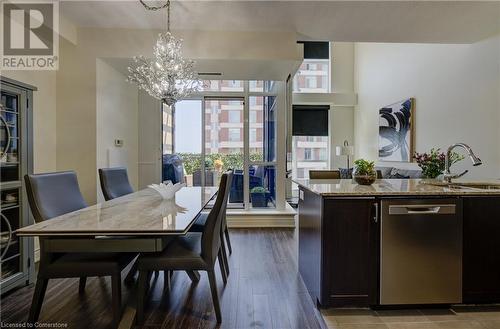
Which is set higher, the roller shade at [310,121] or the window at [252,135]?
the roller shade at [310,121]

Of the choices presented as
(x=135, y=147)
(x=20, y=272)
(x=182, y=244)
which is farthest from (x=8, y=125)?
(x=135, y=147)

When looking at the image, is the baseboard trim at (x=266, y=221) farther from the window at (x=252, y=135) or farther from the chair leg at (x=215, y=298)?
the chair leg at (x=215, y=298)

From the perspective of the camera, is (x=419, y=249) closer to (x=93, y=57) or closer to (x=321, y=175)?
(x=321, y=175)

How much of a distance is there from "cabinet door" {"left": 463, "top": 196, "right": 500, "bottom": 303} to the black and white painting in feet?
11.5

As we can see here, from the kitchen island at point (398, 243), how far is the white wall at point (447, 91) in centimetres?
190

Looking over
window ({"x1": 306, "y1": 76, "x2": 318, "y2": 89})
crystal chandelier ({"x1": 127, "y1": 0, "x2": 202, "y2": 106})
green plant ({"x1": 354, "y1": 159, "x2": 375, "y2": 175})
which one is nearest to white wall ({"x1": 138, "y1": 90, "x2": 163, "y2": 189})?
crystal chandelier ({"x1": 127, "y1": 0, "x2": 202, "y2": 106})

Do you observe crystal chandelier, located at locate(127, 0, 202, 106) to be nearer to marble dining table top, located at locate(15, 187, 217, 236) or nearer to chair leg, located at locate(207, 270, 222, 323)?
A: marble dining table top, located at locate(15, 187, 217, 236)

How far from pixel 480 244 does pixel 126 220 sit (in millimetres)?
2603

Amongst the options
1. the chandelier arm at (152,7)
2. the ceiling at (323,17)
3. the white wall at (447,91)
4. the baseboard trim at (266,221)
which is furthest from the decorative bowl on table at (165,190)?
the white wall at (447,91)

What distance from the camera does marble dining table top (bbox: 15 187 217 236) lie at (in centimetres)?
163

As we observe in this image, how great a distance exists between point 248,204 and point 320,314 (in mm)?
3205

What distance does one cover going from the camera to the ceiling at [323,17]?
3.00 meters

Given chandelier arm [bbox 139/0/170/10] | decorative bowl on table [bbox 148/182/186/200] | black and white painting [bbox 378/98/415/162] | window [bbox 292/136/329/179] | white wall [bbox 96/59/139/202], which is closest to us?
decorative bowl on table [bbox 148/182/186/200]

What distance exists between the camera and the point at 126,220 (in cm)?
186
